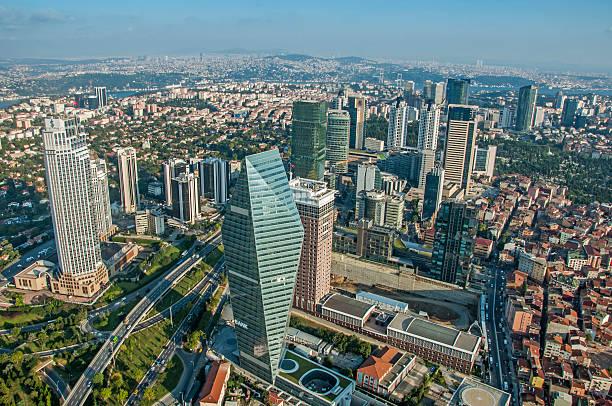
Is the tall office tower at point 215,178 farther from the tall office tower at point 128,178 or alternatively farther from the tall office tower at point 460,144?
the tall office tower at point 460,144

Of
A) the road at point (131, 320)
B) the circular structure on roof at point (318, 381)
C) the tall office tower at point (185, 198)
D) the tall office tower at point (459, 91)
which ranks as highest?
the tall office tower at point (459, 91)

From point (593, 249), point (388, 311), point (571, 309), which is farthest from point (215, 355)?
point (593, 249)

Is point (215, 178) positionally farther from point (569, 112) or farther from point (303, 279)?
point (569, 112)

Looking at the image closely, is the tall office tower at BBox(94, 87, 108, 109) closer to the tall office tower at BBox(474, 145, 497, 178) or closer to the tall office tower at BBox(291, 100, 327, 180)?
the tall office tower at BBox(291, 100, 327, 180)

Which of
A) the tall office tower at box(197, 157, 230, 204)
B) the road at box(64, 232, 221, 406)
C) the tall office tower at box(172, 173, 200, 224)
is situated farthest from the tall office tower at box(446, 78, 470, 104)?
the road at box(64, 232, 221, 406)

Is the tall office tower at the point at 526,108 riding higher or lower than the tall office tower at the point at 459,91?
lower

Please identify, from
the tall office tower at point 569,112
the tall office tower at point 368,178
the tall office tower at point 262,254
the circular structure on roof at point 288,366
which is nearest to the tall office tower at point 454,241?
the tall office tower at point 262,254
